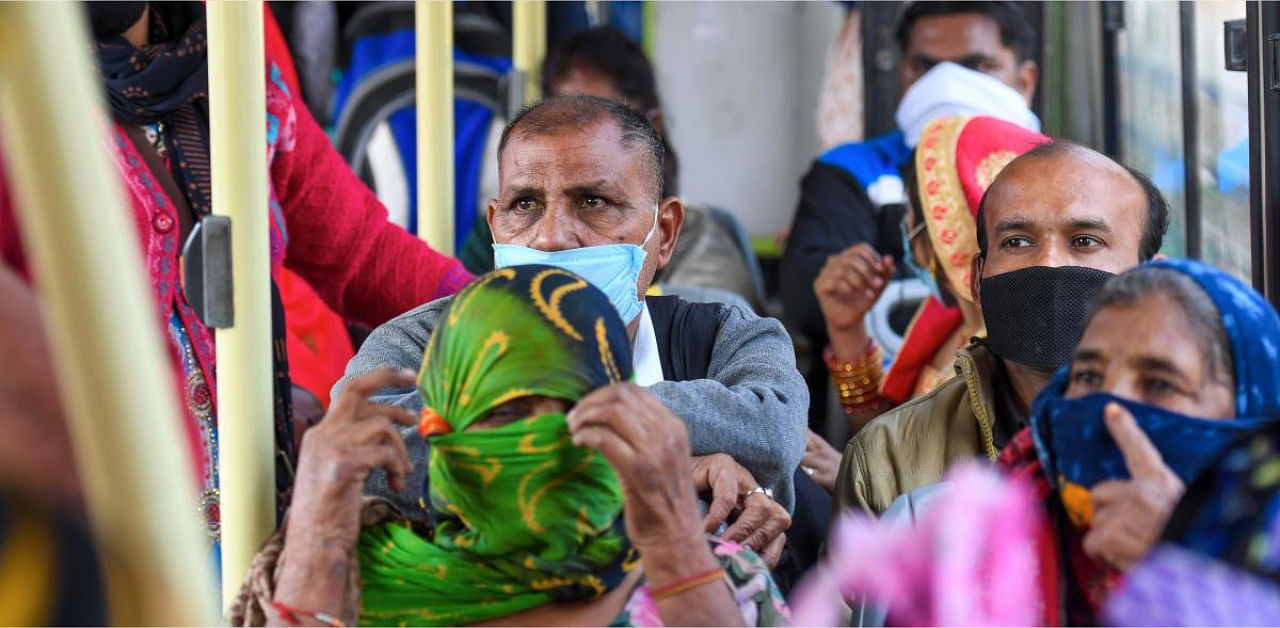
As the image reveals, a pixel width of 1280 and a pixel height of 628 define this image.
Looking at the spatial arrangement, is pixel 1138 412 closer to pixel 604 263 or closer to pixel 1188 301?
pixel 1188 301

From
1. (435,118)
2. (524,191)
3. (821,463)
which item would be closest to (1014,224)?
(821,463)

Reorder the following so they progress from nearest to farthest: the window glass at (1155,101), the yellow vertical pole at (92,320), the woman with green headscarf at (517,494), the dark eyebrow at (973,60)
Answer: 1. the yellow vertical pole at (92,320)
2. the woman with green headscarf at (517,494)
3. the window glass at (1155,101)
4. the dark eyebrow at (973,60)

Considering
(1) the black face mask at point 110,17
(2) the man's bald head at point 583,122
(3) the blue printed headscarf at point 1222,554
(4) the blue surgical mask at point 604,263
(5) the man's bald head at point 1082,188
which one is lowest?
(3) the blue printed headscarf at point 1222,554

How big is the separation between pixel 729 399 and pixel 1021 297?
1.85 feet

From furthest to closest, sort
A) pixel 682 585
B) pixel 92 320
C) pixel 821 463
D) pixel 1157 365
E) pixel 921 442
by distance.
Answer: pixel 821 463 → pixel 921 442 → pixel 682 585 → pixel 1157 365 → pixel 92 320

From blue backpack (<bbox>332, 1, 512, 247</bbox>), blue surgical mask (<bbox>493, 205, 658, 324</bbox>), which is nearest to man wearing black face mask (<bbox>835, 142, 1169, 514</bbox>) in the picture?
blue surgical mask (<bbox>493, 205, 658, 324</bbox>)

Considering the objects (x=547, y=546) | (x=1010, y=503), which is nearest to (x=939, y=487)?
(x=1010, y=503)

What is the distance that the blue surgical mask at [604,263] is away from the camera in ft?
7.48

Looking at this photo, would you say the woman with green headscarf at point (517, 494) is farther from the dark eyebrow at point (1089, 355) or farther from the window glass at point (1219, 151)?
the window glass at point (1219, 151)

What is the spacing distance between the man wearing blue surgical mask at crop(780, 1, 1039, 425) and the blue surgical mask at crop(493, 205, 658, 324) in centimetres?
171

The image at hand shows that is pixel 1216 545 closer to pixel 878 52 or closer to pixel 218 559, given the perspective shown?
pixel 218 559

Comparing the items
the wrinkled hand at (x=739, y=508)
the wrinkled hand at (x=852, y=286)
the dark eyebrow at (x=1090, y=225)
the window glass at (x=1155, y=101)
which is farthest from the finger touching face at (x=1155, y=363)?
the window glass at (x=1155, y=101)

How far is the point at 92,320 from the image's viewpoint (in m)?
0.93

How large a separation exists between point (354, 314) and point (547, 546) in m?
1.45
